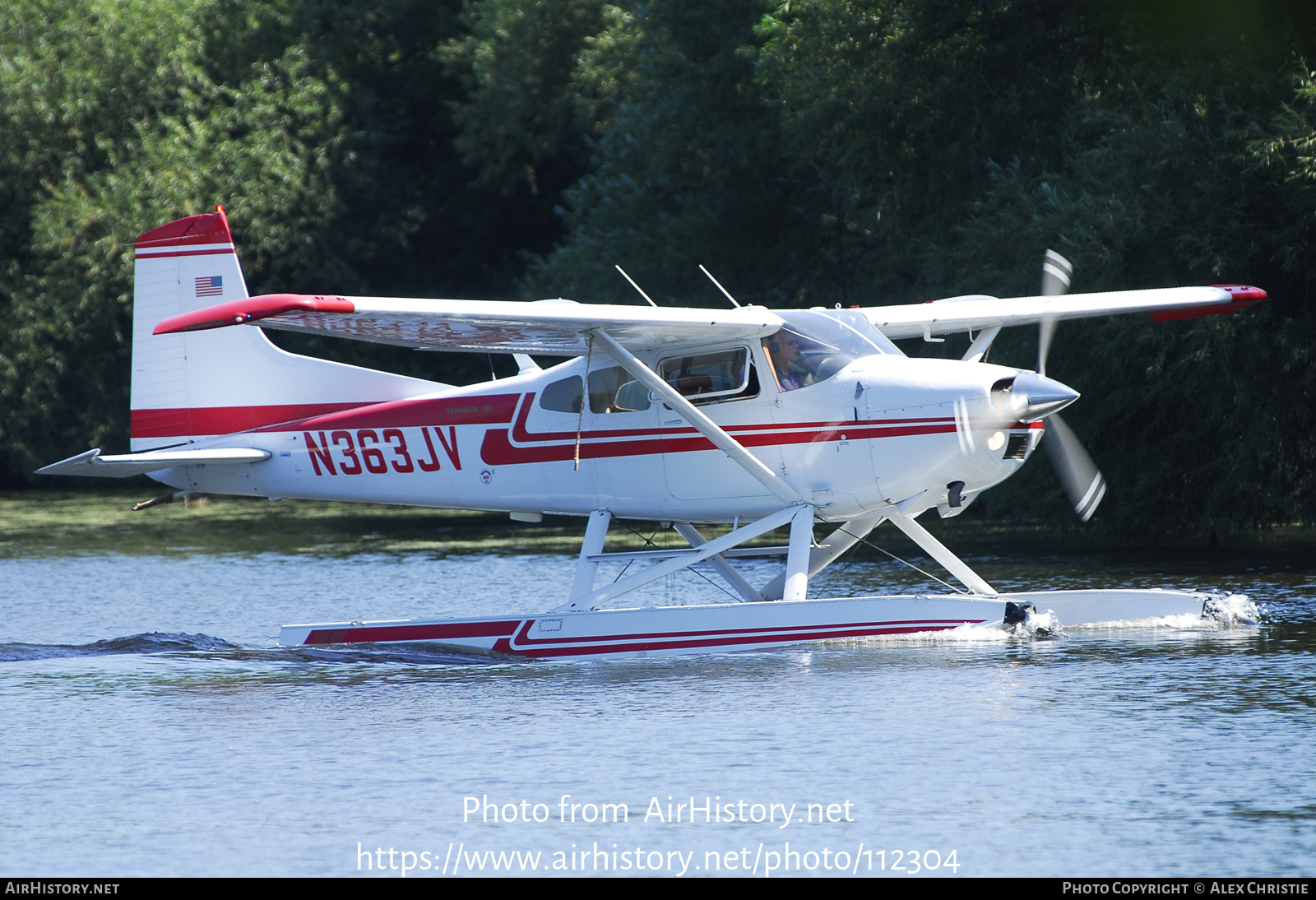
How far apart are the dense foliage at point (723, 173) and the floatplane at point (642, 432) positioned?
4.53 metres

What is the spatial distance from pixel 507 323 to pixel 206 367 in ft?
12.0

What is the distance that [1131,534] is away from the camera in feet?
58.9

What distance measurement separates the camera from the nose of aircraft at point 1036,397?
10.1m

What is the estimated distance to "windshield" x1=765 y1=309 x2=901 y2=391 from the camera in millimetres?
10867

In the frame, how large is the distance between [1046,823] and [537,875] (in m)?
2.21

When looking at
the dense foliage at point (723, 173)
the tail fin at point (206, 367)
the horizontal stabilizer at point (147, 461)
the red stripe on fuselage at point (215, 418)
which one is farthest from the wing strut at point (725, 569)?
the dense foliage at point (723, 173)

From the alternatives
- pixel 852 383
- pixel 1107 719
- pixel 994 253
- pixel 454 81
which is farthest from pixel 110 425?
pixel 1107 719

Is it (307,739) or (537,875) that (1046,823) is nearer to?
(537,875)

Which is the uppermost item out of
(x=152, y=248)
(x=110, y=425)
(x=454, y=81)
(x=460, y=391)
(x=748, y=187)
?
(x=454, y=81)

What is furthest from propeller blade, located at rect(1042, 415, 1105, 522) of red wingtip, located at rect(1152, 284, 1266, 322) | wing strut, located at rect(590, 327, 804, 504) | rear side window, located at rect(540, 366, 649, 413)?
rear side window, located at rect(540, 366, 649, 413)

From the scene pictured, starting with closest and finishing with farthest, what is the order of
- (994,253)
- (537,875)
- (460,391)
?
(537,875)
(460,391)
(994,253)

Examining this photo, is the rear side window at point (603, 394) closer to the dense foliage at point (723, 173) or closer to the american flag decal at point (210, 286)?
the american flag decal at point (210, 286)

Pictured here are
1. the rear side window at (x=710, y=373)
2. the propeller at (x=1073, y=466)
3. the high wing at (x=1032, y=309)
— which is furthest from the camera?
the high wing at (x=1032, y=309)

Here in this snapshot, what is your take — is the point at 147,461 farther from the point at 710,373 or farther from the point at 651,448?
the point at 710,373
